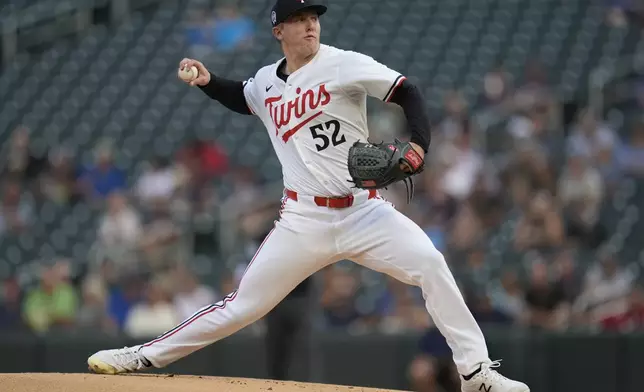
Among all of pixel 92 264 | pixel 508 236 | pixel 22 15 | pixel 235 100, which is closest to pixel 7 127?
pixel 22 15

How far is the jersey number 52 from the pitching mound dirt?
1.09 metres

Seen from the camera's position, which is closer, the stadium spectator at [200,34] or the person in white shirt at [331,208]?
the person in white shirt at [331,208]

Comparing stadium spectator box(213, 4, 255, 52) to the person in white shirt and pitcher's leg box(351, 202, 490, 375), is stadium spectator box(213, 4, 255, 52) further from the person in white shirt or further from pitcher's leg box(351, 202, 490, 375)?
pitcher's leg box(351, 202, 490, 375)

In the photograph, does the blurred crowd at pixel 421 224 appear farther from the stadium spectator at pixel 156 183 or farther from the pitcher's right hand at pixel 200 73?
A: the pitcher's right hand at pixel 200 73

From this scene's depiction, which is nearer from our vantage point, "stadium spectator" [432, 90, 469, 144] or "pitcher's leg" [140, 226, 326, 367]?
"pitcher's leg" [140, 226, 326, 367]

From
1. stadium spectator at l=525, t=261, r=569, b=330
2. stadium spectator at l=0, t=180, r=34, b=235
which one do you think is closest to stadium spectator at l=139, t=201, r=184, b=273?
stadium spectator at l=0, t=180, r=34, b=235

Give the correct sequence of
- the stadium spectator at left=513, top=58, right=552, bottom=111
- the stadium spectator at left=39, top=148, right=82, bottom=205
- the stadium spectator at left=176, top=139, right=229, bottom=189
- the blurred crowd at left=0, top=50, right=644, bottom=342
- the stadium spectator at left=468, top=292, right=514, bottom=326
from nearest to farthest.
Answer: the stadium spectator at left=468, top=292, right=514, bottom=326 < the blurred crowd at left=0, top=50, right=644, bottom=342 < the stadium spectator at left=176, top=139, right=229, bottom=189 < the stadium spectator at left=513, top=58, right=552, bottom=111 < the stadium spectator at left=39, top=148, right=82, bottom=205

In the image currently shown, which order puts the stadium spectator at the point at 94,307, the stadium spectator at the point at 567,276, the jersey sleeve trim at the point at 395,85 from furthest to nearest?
the stadium spectator at the point at 94,307 < the stadium spectator at the point at 567,276 < the jersey sleeve trim at the point at 395,85

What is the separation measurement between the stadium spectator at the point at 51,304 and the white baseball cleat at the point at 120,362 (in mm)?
4549

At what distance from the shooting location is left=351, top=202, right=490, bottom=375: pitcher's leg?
16.6 feet

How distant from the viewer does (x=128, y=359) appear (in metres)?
5.58

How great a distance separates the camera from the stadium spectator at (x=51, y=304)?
1011cm

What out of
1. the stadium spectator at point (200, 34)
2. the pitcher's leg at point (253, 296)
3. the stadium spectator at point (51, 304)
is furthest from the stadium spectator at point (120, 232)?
the pitcher's leg at point (253, 296)

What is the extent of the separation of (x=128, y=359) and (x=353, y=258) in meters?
1.16
